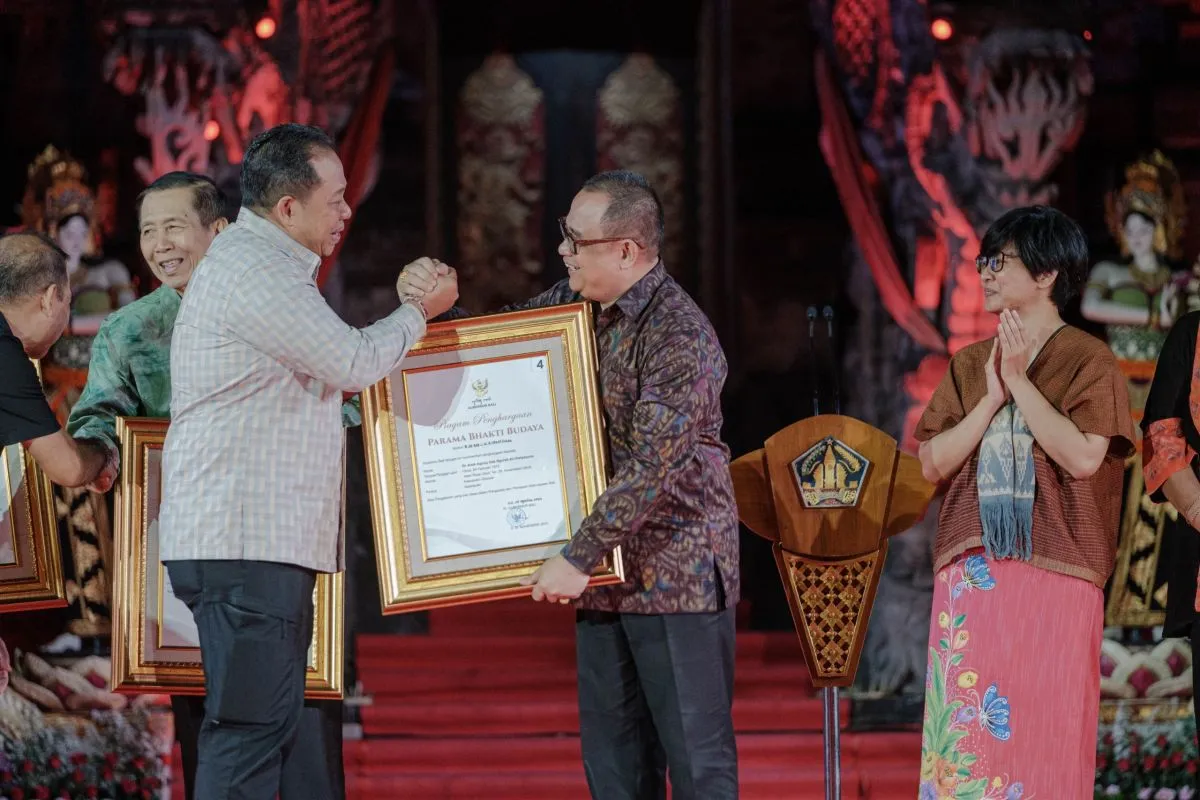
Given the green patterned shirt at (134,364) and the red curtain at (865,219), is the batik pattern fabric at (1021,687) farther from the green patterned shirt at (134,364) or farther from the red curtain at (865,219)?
the red curtain at (865,219)

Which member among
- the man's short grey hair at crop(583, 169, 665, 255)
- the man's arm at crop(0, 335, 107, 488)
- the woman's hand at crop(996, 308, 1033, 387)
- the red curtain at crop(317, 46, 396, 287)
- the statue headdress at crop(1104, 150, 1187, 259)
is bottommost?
the man's arm at crop(0, 335, 107, 488)

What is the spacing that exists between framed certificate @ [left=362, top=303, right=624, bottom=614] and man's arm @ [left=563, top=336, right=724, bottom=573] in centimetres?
12

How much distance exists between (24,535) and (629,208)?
1.60 metres

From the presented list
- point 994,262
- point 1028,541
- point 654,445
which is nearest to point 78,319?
point 654,445

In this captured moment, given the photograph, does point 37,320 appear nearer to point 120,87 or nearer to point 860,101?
point 120,87

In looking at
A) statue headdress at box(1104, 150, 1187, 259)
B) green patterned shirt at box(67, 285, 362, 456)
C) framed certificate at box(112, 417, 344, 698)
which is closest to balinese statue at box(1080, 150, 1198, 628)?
statue headdress at box(1104, 150, 1187, 259)

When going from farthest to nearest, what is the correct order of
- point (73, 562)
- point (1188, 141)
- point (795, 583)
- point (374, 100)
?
1. point (374, 100)
2. point (1188, 141)
3. point (73, 562)
4. point (795, 583)

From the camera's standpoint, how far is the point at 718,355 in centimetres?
303

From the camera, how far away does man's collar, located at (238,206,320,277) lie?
276cm

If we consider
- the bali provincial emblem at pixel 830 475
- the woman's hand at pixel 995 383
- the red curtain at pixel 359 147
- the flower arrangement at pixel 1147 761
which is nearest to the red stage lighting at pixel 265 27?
the red curtain at pixel 359 147

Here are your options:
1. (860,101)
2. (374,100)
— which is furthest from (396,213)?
(860,101)

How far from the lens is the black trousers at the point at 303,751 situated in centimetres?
316

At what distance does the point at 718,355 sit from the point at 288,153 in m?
0.97

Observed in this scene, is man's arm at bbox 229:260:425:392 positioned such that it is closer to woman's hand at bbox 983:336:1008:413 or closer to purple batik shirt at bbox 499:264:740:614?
purple batik shirt at bbox 499:264:740:614
